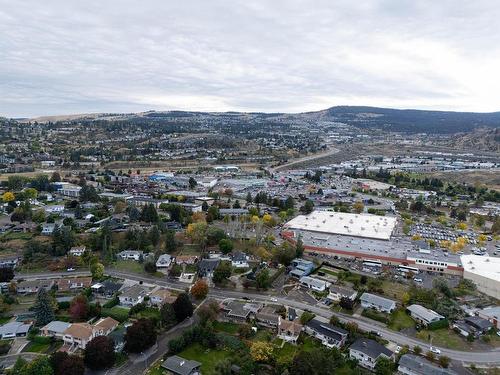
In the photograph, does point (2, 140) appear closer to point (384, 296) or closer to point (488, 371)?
point (384, 296)

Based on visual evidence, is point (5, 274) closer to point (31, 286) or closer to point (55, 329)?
point (31, 286)

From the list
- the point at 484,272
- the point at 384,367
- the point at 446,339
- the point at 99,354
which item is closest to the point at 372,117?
the point at 484,272

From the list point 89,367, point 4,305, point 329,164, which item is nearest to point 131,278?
point 4,305

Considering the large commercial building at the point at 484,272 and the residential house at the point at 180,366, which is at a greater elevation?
the large commercial building at the point at 484,272

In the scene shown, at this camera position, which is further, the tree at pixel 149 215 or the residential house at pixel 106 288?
the tree at pixel 149 215

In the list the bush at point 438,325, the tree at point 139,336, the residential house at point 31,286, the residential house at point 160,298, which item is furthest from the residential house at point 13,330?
the bush at point 438,325

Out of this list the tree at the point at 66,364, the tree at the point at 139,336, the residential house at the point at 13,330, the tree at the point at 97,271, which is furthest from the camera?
the tree at the point at 97,271

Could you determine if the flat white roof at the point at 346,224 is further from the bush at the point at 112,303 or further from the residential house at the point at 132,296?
the bush at the point at 112,303
